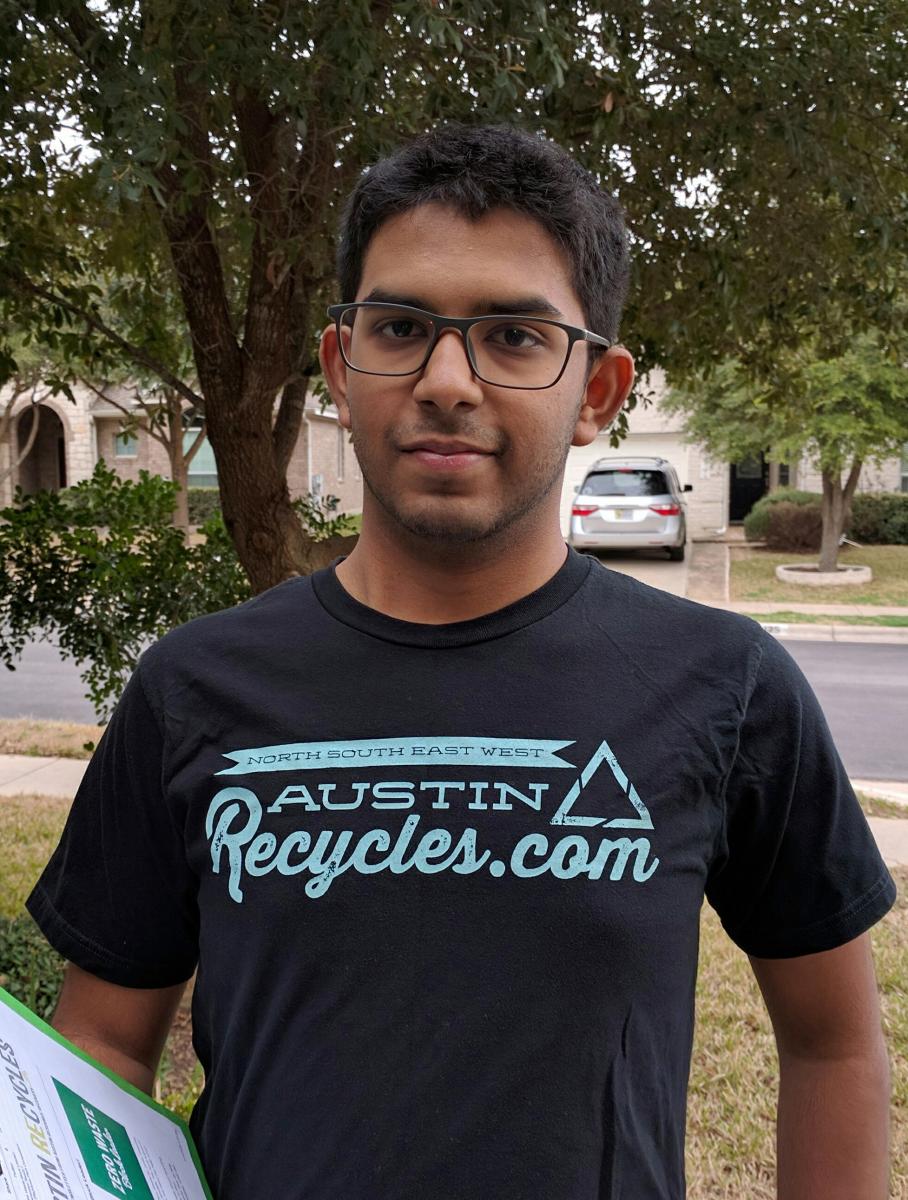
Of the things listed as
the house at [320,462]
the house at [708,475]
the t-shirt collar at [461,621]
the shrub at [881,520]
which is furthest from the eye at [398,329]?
the house at [708,475]

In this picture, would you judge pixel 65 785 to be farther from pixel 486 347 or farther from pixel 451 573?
pixel 486 347

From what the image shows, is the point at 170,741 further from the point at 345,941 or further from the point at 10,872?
the point at 10,872

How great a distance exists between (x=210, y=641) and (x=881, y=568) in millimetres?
20361

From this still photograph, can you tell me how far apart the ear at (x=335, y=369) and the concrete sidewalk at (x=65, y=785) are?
5448mm

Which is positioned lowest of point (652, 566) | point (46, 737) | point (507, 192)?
point (652, 566)

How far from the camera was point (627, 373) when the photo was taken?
61.0 inches

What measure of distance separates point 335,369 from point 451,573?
37cm

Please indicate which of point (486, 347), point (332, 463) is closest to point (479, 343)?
point (486, 347)

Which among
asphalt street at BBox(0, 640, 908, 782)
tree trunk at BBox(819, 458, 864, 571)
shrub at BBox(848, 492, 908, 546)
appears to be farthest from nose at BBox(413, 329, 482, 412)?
shrub at BBox(848, 492, 908, 546)

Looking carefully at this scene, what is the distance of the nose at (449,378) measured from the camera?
Result: 1349mm

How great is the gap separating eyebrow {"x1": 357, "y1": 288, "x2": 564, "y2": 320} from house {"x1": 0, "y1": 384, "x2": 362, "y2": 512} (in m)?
23.8

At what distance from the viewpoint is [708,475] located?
88.5ft

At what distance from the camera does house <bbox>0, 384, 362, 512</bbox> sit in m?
26.4

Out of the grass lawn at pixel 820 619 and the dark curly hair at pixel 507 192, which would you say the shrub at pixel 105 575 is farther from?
the grass lawn at pixel 820 619
